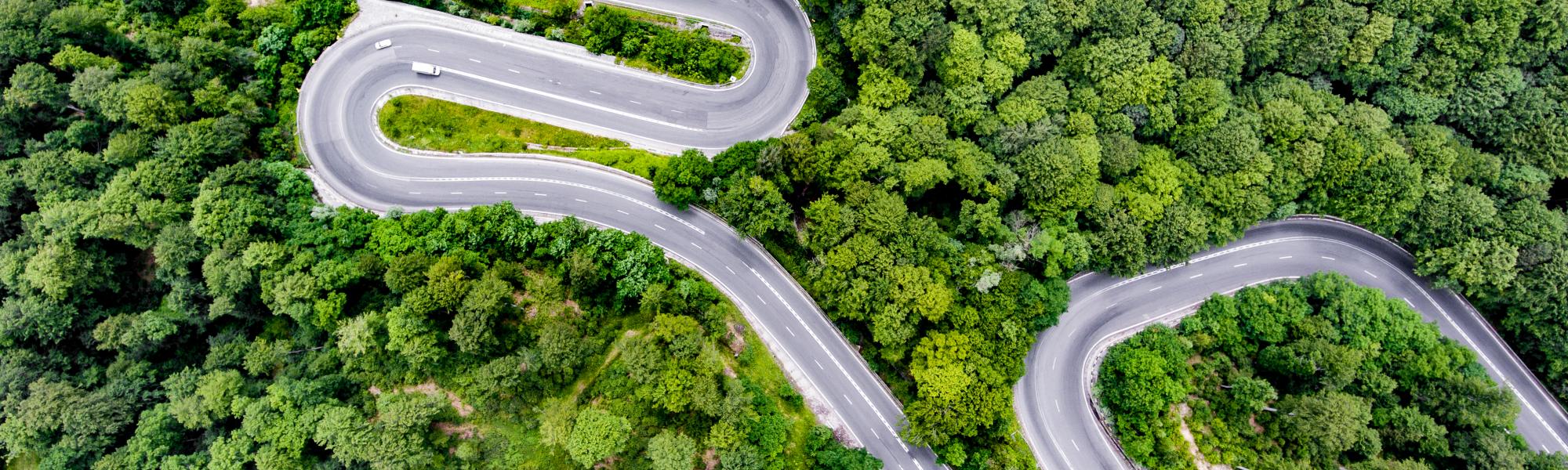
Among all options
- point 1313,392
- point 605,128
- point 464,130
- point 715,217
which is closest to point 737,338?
point 715,217

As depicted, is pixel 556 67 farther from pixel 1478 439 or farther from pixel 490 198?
pixel 1478 439

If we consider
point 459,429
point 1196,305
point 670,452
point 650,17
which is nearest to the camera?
point 670,452

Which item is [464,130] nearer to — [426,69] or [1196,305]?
[426,69]

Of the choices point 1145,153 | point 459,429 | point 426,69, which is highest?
point 1145,153

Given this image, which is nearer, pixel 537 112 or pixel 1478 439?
pixel 1478 439

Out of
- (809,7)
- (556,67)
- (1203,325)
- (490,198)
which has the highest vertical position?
(809,7)

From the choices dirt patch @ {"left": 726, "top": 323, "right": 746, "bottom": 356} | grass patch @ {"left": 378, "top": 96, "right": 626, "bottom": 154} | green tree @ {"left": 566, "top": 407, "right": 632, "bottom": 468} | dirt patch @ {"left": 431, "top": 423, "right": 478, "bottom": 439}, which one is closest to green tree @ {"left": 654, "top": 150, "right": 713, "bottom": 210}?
grass patch @ {"left": 378, "top": 96, "right": 626, "bottom": 154}

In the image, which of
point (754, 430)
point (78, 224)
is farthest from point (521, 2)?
point (754, 430)
